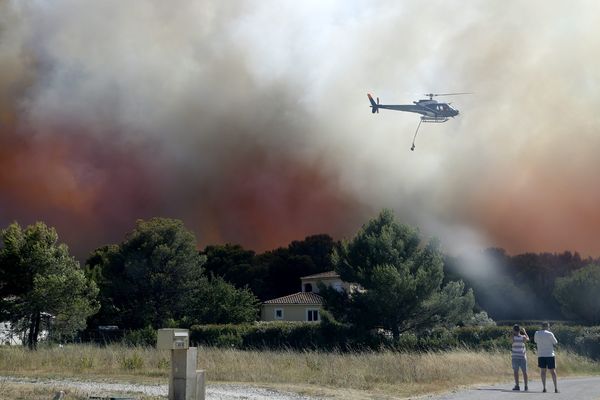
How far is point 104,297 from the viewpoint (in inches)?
2512

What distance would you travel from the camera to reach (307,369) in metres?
25.3

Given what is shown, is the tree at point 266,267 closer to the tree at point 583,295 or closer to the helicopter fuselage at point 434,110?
the tree at point 583,295

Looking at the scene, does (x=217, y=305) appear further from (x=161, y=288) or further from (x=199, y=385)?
(x=199, y=385)

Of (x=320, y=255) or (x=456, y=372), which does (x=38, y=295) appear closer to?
(x=456, y=372)

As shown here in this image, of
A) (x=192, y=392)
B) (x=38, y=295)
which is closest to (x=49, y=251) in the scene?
(x=38, y=295)

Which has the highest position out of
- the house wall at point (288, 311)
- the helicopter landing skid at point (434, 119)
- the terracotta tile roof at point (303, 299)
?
the helicopter landing skid at point (434, 119)

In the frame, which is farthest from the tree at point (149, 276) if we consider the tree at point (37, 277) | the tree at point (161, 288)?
the tree at point (37, 277)

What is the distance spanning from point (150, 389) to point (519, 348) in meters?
10.9

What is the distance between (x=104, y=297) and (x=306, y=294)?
23.0 m

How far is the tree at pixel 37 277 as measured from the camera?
38.2 metres

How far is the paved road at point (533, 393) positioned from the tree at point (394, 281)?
2165 cm

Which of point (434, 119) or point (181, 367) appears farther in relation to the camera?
point (434, 119)

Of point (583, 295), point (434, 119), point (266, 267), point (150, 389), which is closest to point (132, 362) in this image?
point (150, 389)

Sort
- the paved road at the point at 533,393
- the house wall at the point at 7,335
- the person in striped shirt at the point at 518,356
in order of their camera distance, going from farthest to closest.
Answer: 1. the house wall at the point at 7,335
2. the person in striped shirt at the point at 518,356
3. the paved road at the point at 533,393
